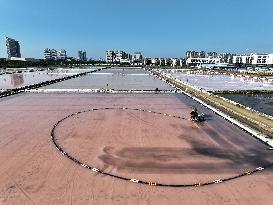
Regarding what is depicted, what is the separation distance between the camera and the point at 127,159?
46.3ft

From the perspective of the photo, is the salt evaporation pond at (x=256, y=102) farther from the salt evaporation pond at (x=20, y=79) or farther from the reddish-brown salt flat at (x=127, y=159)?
the salt evaporation pond at (x=20, y=79)

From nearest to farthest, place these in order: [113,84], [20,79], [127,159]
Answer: [127,159] → [113,84] → [20,79]

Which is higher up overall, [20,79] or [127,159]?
[20,79]

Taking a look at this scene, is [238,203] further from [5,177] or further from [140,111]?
[140,111]

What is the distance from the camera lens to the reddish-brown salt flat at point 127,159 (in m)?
10.6

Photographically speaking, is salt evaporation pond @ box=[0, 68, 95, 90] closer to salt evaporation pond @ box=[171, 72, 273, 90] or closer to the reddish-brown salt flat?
the reddish-brown salt flat

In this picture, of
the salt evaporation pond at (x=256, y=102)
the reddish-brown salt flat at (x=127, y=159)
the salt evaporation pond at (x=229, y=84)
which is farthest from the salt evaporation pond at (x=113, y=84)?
the reddish-brown salt flat at (x=127, y=159)

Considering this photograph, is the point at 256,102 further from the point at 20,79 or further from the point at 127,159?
the point at 20,79

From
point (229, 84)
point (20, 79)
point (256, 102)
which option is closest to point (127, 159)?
point (256, 102)

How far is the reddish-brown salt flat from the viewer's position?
1063cm

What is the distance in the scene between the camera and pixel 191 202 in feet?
33.6

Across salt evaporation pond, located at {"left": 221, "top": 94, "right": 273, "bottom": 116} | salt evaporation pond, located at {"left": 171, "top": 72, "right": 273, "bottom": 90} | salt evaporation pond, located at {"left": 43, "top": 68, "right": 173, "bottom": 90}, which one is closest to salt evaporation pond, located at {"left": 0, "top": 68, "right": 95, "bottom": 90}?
salt evaporation pond, located at {"left": 43, "top": 68, "right": 173, "bottom": 90}

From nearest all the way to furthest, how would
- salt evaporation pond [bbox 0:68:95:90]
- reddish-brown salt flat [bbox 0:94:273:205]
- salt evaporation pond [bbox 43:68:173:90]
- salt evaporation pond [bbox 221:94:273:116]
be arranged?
reddish-brown salt flat [bbox 0:94:273:205] → salt evaporation pond [bbox 221:94:273:116] → salt evaporation pond [bbox 43:68:173:90] → salt evaporation pond [bbox 0:68:95:90]

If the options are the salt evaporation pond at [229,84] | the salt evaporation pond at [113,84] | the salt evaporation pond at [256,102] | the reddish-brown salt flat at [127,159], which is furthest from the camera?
the salt evaporation pond at [229,84]
